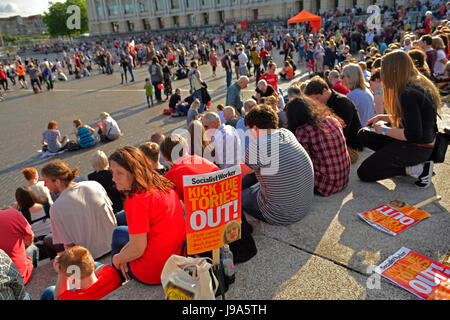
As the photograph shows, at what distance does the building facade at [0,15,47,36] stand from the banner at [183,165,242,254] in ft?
699

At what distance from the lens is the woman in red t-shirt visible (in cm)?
234

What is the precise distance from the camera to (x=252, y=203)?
3.36 metres

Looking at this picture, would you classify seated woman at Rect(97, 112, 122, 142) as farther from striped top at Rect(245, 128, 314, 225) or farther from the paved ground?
striped top at Rect(245, 128, 314, 225)

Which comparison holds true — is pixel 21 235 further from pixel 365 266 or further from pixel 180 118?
pixel 180 118

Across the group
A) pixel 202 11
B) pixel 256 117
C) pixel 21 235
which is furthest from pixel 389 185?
pixel 202 11

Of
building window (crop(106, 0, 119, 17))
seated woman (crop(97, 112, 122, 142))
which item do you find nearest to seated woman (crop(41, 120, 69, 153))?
seated woman (crop(97, 112, 122, 142))

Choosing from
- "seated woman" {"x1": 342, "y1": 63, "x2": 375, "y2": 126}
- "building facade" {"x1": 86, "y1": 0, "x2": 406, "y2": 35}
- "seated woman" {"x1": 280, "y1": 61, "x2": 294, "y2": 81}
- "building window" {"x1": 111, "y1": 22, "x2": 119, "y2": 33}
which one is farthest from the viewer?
"building window" {"x1": 111, "y1": 22, "x2": 119, "y2": 33}

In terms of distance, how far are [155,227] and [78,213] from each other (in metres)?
1.32

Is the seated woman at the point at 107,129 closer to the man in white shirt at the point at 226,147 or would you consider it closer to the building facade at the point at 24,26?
the man in white shirt at the point at 226,147

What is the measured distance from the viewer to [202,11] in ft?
242

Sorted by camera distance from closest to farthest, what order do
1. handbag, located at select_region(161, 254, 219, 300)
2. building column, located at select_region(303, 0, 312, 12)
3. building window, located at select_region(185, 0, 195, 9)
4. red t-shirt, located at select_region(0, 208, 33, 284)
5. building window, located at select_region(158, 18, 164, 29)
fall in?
1. handbag, located at select_region(161, 254, 219, 300)
2. red t-shirt, located at select_region(0, 208, 33, 284)
3. building column, located at select_region(303, 0, 312, 12)
4. building window, located at select_region(185, 0, 195, 9)
5. building window, located at select_region(158, 18, 164, 29)

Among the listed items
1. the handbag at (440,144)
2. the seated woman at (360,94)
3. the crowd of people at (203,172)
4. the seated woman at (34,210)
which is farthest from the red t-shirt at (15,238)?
the seated woman at (360,94)

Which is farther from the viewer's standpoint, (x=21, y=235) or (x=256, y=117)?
(x=21, y=235)
